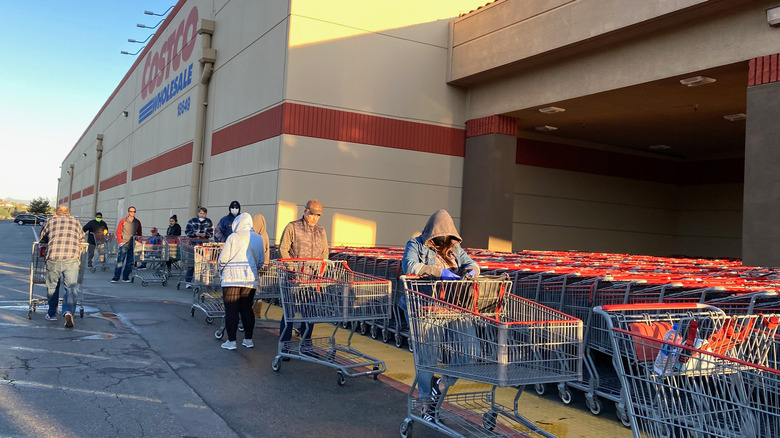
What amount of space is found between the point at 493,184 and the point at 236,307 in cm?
868

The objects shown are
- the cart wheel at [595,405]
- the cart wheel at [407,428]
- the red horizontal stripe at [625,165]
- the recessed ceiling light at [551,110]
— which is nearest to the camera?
the cart wheel at [407,428]

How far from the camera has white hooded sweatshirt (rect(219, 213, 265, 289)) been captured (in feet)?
23.4

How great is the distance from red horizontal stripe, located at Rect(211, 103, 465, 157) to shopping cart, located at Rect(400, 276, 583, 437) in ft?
30.1

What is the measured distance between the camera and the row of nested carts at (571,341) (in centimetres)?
306

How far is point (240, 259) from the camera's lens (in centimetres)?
718

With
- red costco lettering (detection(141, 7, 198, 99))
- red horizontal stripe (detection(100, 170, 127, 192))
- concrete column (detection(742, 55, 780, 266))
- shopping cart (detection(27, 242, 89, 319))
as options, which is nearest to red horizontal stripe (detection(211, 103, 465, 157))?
shopping cart (detection(27, 242, 89, 319))

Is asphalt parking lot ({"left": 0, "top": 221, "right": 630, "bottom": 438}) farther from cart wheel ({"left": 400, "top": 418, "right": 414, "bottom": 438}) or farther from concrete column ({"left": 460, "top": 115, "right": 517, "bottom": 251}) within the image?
concrete column ({"left": 460, "top": 115, "right": 517, "bottom": 251})

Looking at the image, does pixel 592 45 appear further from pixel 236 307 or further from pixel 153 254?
pixel 153 254

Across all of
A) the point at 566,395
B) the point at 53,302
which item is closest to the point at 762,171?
the point at 566,395

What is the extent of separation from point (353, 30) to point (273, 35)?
188 centimetres

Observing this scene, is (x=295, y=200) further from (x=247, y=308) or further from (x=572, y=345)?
(x=572, y=345)

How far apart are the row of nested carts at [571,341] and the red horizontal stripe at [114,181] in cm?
2749

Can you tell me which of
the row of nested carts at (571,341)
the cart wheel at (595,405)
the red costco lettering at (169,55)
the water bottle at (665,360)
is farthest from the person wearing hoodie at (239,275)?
the red costco lettering at (169,55)

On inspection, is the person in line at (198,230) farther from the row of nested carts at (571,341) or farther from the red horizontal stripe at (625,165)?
the red horizontal stripe at (625,165)
